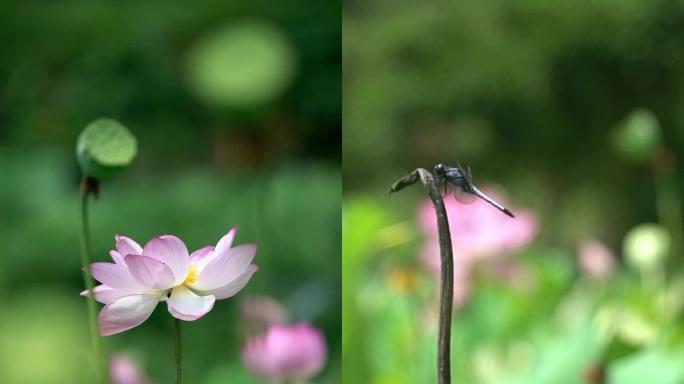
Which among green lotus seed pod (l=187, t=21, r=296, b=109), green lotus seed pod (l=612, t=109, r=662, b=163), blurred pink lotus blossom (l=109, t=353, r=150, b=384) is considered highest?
green lotus seed pod (l=612, t=109, r=662, b=163)

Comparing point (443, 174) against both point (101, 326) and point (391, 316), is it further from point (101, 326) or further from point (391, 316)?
point (391, 316)

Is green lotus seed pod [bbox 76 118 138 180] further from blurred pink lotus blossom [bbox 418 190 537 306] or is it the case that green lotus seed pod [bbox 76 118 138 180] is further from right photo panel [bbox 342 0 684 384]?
right photo panel [bbox 342 0 684 384]

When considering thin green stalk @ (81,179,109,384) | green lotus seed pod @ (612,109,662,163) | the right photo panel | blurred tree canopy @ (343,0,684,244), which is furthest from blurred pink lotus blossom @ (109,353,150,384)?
blurred tree canopy @ (343,0,684,244)

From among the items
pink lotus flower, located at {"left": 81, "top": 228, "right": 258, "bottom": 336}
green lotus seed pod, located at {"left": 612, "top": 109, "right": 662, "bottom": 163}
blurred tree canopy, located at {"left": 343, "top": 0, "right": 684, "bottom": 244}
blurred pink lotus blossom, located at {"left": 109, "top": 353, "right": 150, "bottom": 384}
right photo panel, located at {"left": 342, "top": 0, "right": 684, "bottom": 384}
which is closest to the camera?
pink lotus flower, located at {"left": 81, "top": 228, "right": 258, "bottom": 336}

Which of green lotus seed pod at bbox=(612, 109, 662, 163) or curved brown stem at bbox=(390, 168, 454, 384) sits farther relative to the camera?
green lotus seed pod at bbox=(612, 109, 662, 163)

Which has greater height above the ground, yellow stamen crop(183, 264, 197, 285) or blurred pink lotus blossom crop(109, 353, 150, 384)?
yellow stamen crop(183, 264, 197, 285)

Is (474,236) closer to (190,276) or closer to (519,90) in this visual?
(190,276)

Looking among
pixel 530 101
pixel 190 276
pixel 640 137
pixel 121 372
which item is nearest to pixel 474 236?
pixel 640 137

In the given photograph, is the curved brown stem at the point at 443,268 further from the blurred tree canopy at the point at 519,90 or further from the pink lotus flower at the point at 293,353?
the blurred tree canopy at the point at 519,90
